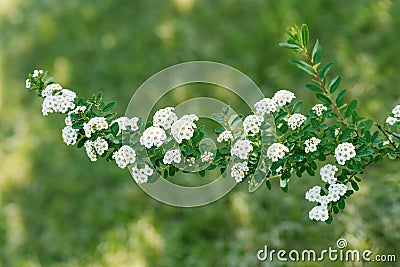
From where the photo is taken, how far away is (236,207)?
8.59ft

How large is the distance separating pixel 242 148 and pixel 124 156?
12.0 inches

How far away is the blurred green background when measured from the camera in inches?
98.4

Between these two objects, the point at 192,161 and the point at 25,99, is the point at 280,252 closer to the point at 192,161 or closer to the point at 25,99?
the point at 192,161

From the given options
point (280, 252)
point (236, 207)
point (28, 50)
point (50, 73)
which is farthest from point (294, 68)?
point (28, 50)

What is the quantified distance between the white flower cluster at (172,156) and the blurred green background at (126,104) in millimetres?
999

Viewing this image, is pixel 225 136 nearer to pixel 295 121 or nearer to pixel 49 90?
pixel 295 121

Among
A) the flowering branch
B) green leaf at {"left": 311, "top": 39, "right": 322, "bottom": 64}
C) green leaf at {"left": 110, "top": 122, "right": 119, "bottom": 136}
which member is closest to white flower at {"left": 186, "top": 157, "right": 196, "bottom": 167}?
the flowering branch

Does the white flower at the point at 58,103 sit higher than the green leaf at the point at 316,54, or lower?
lower

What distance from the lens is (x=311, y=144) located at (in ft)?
4.90

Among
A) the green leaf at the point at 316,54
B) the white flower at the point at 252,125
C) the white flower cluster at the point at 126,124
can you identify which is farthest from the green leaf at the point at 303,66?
the white flower cluster at the point at 126,124

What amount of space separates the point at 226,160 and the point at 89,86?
205cm

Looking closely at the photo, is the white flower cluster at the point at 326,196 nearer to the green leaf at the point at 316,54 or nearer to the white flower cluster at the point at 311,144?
the white flower cluster at the point at 311,144

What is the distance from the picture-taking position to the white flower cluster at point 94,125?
1501 mm

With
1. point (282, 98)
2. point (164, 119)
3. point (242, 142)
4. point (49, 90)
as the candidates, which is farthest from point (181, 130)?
point (49, 90)
